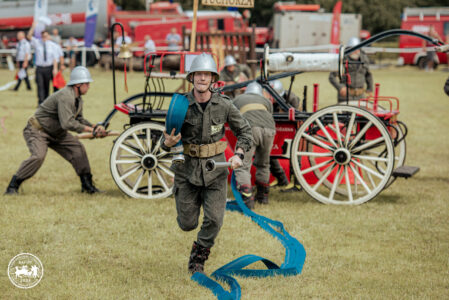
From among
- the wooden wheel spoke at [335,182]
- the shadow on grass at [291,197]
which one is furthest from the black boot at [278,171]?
the wooden wheel spoke at [335,182]

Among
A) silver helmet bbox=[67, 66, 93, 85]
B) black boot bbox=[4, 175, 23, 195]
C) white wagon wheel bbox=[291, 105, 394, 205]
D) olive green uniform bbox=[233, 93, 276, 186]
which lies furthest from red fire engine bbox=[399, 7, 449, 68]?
black boot bbox=[4, 175, 23, 195]

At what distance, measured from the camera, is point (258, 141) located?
7.41 meters

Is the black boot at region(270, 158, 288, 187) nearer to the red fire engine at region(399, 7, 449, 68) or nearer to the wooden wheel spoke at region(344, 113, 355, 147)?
the wooden wheel spoke at region(344, 113, 355, 147)

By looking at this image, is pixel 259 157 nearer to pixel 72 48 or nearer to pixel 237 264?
pixel 237 264

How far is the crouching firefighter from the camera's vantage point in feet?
16.1

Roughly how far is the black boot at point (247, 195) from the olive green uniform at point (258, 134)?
0.16 feet

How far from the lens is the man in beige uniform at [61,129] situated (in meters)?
7.46

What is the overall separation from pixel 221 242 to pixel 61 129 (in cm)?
292

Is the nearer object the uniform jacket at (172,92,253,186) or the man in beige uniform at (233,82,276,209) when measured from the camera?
the uniform jacket at (172,92,253,186)

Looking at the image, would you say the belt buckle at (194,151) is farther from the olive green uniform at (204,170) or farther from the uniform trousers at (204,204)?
the uniform trousers at (204,204)

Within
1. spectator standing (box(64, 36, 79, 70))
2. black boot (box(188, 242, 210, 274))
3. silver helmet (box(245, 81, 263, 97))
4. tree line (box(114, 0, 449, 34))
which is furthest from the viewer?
tree line (box(114, 0, 449, 34))

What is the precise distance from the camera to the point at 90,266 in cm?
532

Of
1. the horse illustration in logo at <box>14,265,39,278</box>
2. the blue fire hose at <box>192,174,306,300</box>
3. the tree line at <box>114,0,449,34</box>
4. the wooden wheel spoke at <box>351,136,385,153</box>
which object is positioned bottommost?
the horse illustration in logo at <box>14,265,39,278</box>

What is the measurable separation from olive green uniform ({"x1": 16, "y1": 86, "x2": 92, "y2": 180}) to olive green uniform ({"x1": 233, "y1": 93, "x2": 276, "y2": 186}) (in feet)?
6.66
